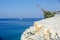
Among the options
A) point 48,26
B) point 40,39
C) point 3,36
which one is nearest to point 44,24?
point 48,26

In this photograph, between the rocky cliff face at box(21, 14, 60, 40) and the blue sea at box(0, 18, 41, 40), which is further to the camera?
the blue sea at box(0, 18, 41, 40)

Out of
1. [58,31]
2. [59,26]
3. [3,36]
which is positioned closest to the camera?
[58,31]

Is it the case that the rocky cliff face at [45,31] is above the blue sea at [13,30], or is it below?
below

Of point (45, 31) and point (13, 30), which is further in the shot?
point (13, 30)

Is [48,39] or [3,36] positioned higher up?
[3,36]

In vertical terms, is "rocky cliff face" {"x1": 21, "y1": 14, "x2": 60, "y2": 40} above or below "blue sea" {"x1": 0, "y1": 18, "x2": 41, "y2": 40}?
below

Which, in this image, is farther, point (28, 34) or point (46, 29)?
point (28, 34)

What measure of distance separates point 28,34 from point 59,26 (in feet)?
3.08

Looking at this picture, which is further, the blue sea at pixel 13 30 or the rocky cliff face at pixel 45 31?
the blue sea at pixel 13 30

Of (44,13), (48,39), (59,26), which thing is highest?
(44,13)

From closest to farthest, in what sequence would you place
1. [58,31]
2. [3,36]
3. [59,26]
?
[58,31], [59,26], [3,36]

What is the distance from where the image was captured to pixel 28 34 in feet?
21.1

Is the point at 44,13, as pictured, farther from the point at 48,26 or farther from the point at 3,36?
the point at 3,36

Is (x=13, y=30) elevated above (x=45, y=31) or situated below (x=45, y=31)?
above
